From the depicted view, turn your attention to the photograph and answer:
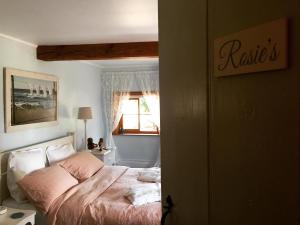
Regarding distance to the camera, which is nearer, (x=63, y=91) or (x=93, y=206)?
(x=93, y=206)

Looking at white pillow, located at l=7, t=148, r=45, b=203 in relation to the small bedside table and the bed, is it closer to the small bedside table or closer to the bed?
the bed

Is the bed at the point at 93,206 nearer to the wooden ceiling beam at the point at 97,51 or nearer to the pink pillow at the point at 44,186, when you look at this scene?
the pink pillow at the point at 44,186

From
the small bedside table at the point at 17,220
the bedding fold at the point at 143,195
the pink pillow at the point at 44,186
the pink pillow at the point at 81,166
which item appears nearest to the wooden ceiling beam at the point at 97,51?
the pink pillow at the point at 81,166

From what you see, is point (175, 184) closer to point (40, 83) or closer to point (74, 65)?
point (40, 83)

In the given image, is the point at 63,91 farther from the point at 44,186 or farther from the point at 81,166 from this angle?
the point at 44,186

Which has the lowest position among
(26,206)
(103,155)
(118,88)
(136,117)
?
(26,206)

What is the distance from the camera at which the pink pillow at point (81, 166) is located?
9.77 feet

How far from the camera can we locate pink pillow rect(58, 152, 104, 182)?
2977mm

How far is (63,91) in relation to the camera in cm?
370

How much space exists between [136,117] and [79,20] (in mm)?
3206

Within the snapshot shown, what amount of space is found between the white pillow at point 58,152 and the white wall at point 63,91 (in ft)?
0.66

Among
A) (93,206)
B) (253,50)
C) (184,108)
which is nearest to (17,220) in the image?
(93,206)

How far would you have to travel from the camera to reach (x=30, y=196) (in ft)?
7.50

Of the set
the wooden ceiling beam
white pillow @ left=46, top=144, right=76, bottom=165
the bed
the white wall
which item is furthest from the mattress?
the wooden ceiling beam
